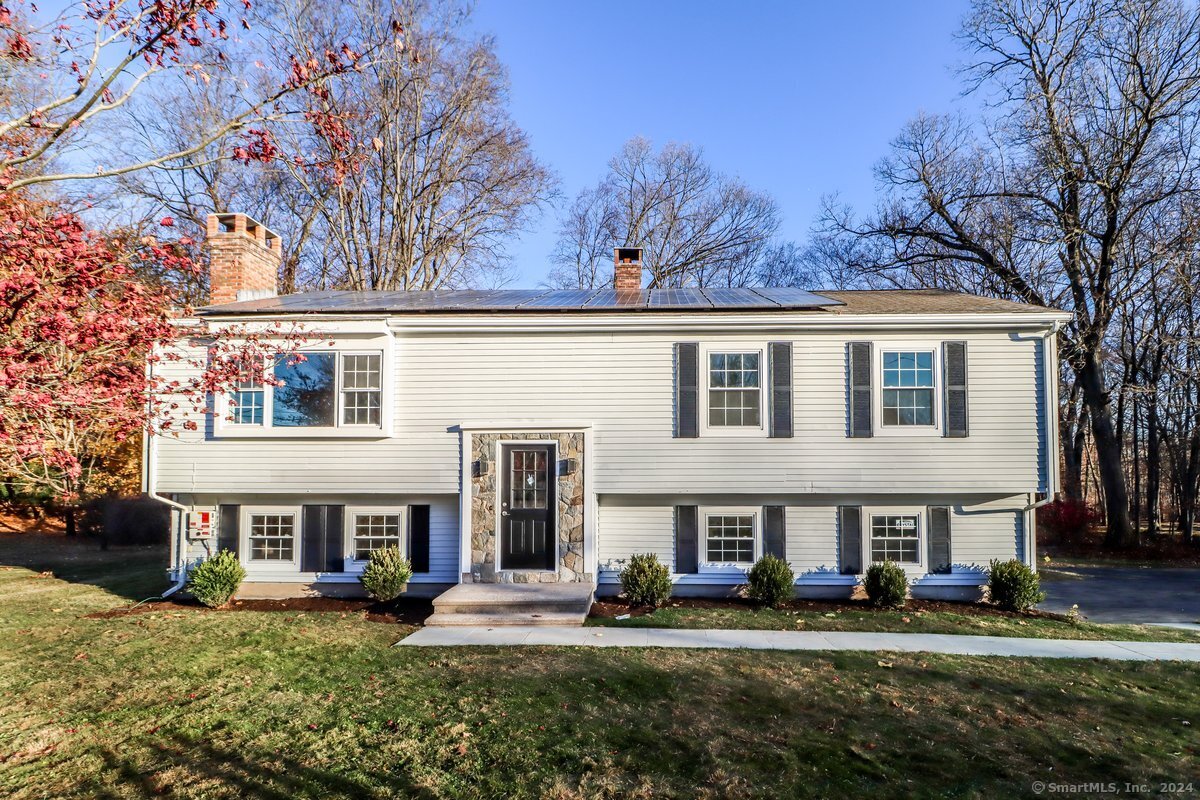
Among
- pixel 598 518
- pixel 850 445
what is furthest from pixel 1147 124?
pixel 598 518

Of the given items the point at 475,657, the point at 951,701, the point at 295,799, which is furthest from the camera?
the point at 475,657

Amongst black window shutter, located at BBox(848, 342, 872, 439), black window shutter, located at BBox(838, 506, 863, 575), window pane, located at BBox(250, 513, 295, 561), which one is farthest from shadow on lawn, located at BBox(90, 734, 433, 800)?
black window shutter, located at BBox(848, 342, 872, 439)

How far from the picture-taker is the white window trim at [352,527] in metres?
10.9

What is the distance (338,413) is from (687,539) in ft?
19.2

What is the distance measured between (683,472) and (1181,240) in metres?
16.8

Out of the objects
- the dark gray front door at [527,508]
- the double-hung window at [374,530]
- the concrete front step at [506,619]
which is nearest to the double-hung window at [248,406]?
the double-hung window at [374,530]

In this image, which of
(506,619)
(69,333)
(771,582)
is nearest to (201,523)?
(506,619)

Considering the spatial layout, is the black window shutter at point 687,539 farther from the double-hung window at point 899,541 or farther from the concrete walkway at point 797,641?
the double-hung window at point 899,541

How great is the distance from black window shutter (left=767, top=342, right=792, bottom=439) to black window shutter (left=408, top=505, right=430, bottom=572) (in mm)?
5701

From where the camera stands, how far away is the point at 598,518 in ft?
36.0

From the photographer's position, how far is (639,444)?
10.6 m

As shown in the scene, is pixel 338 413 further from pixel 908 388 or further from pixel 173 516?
pixel 908 388

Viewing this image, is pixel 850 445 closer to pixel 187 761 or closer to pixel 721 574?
pixel 721 574

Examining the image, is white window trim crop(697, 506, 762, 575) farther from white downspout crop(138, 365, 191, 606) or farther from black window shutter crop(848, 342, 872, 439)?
white downspout crop(138, 365, 191, 606)
